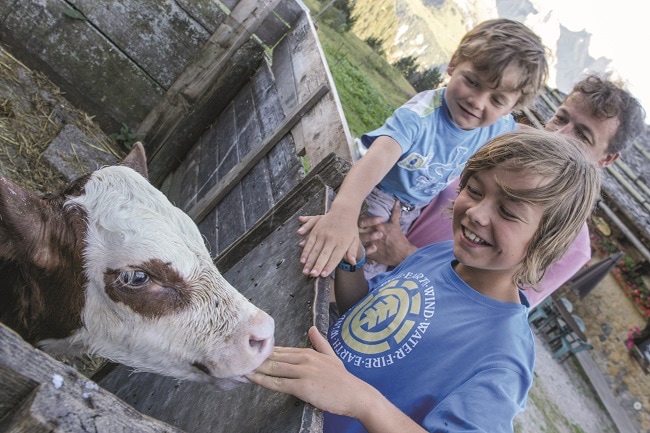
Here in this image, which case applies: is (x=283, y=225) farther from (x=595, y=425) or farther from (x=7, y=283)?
(x=595, y=425)

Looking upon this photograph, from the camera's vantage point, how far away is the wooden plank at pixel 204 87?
13.7 ft

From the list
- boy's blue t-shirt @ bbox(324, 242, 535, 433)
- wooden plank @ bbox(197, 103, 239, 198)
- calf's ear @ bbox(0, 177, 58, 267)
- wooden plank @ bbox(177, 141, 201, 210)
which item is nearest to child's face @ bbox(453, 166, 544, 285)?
boy's blue t-shirt @ bbox(324, 242, 535, 433)

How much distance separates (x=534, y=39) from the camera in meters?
2.46

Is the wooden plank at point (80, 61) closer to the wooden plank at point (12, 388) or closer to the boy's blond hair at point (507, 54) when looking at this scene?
the boy's blond hair at point (507, 54)

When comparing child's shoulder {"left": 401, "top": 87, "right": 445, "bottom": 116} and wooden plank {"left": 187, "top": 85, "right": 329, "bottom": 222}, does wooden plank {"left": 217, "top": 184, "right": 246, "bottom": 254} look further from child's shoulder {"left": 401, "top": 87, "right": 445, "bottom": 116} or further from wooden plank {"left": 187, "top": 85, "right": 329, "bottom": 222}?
child's shoulder {"left": 401, "top": 87, "right": 445, "bottom": 116}

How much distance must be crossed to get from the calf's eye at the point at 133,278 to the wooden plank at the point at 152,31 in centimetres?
329

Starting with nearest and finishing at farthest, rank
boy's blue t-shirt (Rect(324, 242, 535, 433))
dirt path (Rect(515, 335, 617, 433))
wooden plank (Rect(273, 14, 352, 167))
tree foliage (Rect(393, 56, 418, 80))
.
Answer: boy's blue t-shirt (Rect(324, 242, 535, 433))
wooden plank (Rect(273, 14, 352, 167))
dirt path (Rect(515, 335, 617, 433))
tree foliage (Rect(393, 56, 418, 80))


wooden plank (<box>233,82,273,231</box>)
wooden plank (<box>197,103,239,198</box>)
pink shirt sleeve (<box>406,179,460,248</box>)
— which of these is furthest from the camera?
wooden plank (<box>197,103,239,198</box>)

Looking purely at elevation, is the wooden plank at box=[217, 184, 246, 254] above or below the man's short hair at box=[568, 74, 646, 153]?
below

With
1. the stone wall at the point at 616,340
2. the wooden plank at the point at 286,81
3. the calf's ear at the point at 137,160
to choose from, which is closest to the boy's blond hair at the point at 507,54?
the wooden plank at the point at 286,81

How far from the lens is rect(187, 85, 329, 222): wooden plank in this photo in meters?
2.84

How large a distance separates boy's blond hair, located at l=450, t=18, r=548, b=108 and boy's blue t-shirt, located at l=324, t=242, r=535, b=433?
42.5 inches

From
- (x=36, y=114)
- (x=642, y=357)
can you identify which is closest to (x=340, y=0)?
(x=642, y=357)

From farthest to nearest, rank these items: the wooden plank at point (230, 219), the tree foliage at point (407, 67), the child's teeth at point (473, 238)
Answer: the tree foliage at point (407, 67), the wooden plank at point (230, 219), the child's teeth at point (473, 238)
